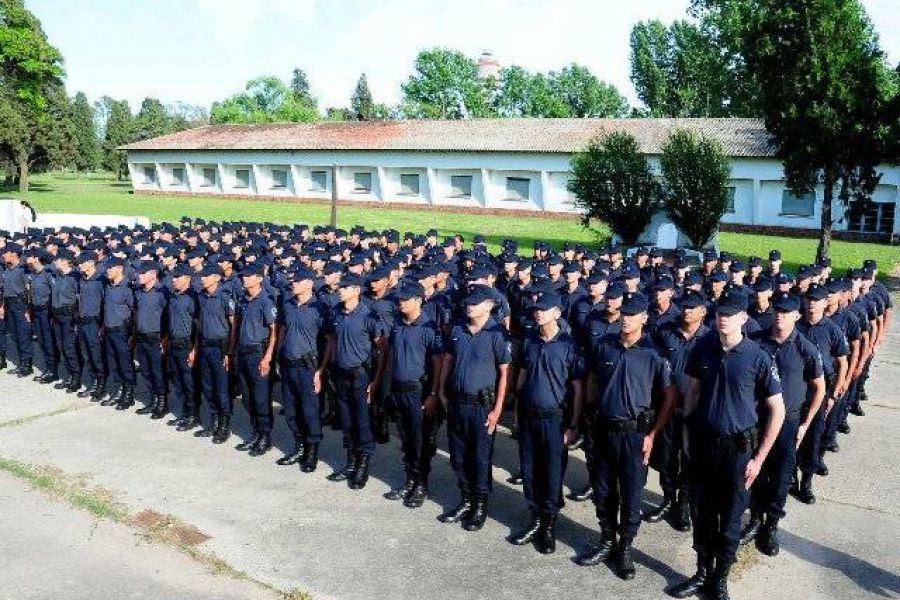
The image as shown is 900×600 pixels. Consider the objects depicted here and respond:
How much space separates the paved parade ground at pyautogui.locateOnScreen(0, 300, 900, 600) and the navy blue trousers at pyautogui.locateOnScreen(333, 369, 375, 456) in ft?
1.32

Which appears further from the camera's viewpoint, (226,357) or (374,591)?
(226,357)

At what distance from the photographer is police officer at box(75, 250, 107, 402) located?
28.5ft

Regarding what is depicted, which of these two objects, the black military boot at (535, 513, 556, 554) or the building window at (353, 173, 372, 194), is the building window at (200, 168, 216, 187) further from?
the black military boot at (535, 513, 556, 554)

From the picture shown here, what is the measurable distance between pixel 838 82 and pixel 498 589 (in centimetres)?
1653

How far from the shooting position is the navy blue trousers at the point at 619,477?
4895 millimetres

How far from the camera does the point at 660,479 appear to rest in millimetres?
6125

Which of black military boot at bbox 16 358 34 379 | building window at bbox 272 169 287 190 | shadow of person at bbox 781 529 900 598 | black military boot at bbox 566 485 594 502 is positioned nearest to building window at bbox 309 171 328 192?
building window at bbox 272 169 287 190

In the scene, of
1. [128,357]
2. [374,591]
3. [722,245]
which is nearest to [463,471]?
[374,591]

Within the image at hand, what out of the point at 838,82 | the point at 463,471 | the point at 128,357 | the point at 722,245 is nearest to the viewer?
the point at 463,471

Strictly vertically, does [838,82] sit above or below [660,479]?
above

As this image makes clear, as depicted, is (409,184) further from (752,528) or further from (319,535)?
(752,528)

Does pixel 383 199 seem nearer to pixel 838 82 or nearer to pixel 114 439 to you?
pixel 838 82

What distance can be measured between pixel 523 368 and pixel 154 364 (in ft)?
15.4

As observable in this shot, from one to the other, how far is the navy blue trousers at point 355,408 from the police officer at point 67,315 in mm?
4447
